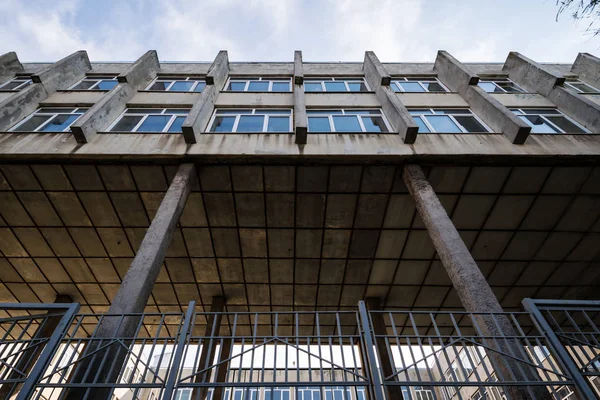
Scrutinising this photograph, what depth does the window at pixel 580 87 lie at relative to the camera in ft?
43.1

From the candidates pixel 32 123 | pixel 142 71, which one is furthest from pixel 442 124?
pixel 32 123

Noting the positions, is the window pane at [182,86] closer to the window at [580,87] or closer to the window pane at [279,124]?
the window pane at [279,124]

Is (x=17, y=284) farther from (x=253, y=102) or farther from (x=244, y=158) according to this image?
(x=253, y=102)

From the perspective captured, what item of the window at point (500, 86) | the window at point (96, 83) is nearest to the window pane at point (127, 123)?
the window at point (96, 83)

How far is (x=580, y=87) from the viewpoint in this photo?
13.8 metres

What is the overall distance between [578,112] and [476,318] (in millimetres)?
9697

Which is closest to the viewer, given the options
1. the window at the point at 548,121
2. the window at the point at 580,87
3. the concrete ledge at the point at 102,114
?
the concrete ledge at the point at 102,114

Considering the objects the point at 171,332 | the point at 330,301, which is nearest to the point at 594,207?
the point at 330,301

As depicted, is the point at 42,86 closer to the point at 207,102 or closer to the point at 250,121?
the point at 207,102

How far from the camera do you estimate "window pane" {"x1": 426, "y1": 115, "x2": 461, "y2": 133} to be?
410 inches

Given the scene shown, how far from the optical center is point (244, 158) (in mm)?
8648

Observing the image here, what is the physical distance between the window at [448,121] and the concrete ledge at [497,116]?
25 cm

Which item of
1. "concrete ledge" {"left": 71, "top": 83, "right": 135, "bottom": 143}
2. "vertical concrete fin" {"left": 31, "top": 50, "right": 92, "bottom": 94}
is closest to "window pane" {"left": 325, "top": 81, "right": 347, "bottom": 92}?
"concrete ledge" {"left": 71, "top": 83, "right": 135, "bottom": 143}

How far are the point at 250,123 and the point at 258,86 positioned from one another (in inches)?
144
